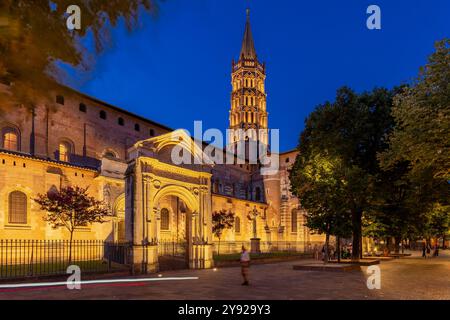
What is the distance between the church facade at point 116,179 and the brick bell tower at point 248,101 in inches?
1119

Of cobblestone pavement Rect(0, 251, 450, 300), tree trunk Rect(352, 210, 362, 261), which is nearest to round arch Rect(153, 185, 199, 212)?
cobblestone pavement Rect(0, 251, 450, 300)

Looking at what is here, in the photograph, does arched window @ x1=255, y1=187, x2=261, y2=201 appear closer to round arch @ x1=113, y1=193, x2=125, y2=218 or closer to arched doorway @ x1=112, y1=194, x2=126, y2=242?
arched doorway @ x1=112, y1=194, x2=126, y2=242

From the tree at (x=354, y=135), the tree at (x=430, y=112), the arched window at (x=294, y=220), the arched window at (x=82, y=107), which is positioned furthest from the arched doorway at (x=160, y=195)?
the arched window at (x=294, y=220)

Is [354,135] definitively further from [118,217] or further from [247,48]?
[247,48]

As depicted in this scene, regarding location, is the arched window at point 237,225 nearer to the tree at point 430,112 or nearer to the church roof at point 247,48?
the tree at point 430,112

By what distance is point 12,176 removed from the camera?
89.6ft

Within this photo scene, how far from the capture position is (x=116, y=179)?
108 feet

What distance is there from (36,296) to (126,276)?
6.92m

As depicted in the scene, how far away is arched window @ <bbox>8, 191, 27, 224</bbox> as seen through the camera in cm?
2709

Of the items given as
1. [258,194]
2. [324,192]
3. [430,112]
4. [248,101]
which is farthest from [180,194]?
[248,101]

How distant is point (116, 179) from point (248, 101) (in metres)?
54.2

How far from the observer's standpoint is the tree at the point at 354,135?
28.1m
